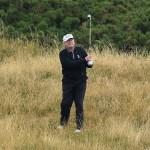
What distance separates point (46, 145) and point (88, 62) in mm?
1412

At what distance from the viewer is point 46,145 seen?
19.7ft

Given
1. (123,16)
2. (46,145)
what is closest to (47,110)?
(46,145)

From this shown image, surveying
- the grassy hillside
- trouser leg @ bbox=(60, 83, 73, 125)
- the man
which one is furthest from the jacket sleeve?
the grassy hillside

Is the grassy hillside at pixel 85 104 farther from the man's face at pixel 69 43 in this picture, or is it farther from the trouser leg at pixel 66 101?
the man's face at pixel 69 43

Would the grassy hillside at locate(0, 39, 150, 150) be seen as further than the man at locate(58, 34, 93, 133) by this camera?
No

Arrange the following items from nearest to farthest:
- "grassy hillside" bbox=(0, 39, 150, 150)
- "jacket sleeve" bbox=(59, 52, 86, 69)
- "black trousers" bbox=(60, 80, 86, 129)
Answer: "grassy hillside" bbox=(0, 39, 150, 150)
"jacket sleeve" bbox=(59, 52, 86, 69)
"black trousers" bbox=(60, 80, 86, 129)

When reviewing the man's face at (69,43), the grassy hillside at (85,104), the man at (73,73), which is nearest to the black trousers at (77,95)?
the man at (73,73)

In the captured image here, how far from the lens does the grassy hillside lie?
20.6ft

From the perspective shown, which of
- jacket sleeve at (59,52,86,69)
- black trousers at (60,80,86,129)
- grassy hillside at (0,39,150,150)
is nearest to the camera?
grassy hillside at (0,39,150,150)

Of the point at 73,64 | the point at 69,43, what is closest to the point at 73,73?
the point at 73,64

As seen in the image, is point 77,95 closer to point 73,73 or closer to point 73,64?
point 73,73

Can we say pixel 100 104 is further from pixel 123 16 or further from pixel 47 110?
pixel 123 16

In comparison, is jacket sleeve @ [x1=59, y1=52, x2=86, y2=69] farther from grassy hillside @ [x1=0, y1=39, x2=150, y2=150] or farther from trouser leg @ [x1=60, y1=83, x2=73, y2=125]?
grassy hillside @ [x1=0, y1=39, x2=150, y2=150]

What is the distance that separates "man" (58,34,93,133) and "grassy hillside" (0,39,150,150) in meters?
0.37
